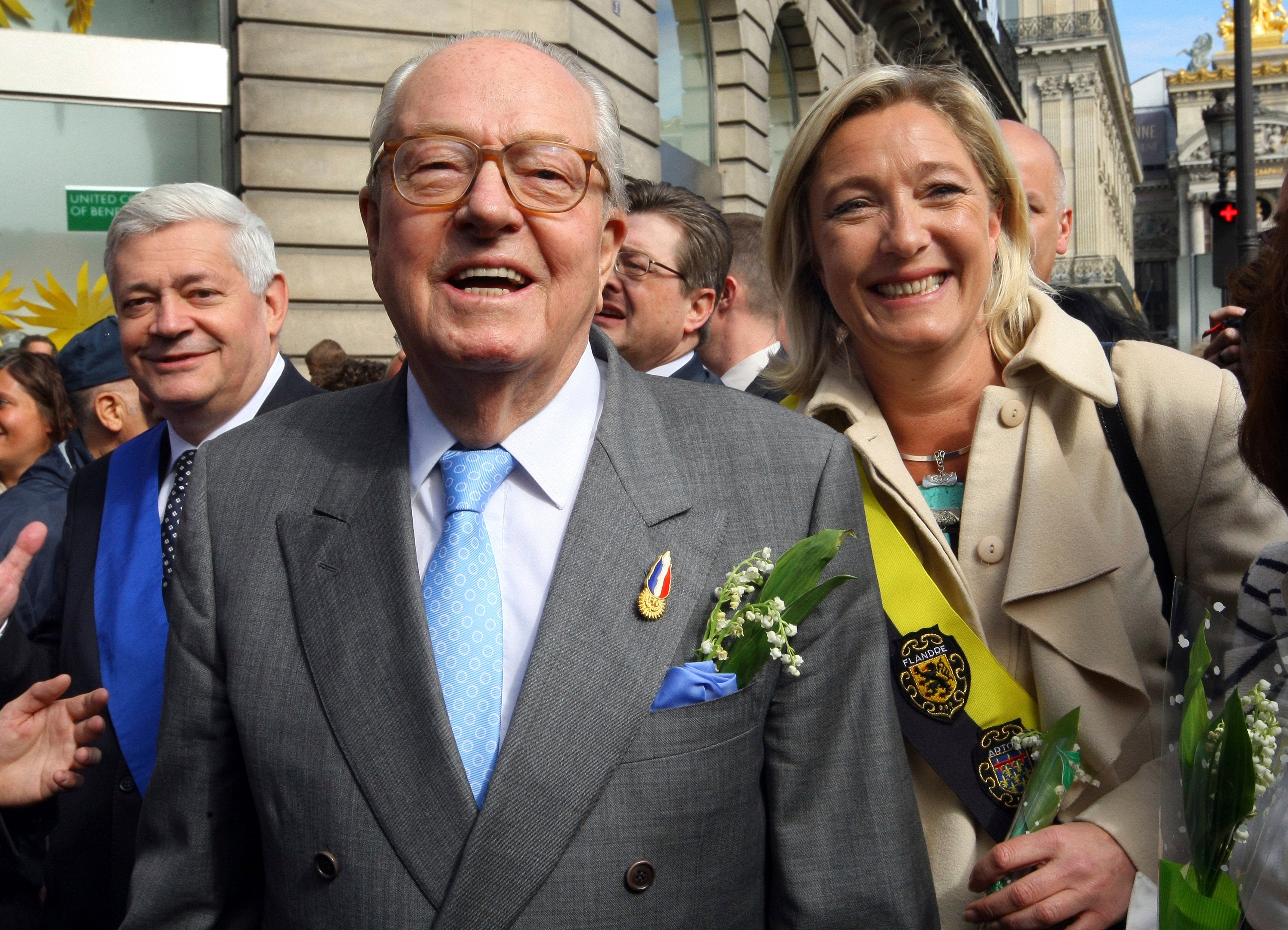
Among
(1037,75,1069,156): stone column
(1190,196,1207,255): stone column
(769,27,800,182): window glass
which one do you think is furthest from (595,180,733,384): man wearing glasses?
(1190,196,1207,255): stone column

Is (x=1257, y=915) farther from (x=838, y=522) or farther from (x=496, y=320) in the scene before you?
(x=496, y=320)

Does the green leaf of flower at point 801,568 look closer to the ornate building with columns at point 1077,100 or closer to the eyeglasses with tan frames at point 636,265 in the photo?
the eyeglasses with tan frames at point 636,265

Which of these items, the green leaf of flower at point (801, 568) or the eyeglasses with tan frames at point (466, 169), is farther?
the eyeglasses with tan frames at point (466, 169)

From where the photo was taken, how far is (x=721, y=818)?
6.03ft

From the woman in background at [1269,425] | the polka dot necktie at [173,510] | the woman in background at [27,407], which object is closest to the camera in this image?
the woman in background at [1269,425]

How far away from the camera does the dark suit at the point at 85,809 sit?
2.69m

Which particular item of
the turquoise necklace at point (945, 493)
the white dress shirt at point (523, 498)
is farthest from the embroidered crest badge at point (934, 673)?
the white dress shirt at point (523, 498)

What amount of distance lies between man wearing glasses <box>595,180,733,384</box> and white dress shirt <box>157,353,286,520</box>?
1.40 meters

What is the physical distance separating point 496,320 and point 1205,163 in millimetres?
87383

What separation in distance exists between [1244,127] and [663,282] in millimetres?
10509

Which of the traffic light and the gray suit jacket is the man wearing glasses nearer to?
the gray suit jacket

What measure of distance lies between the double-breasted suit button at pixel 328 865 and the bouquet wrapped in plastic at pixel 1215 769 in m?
1.17

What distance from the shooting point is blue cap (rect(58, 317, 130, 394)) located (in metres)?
4.72

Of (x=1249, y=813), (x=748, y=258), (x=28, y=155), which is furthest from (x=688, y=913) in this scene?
(x=28, y=155)
